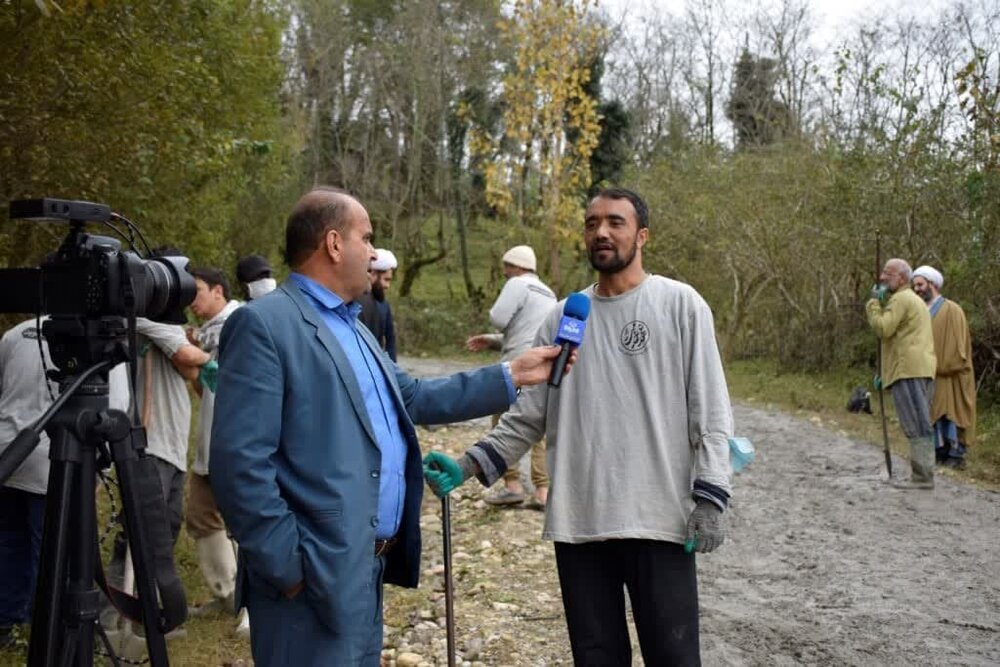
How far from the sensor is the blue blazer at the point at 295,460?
271 cm

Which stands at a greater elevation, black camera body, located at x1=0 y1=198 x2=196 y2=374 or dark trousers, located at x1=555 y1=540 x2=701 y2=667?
black camera body, located at x1=0 y1=198 x2=196 y2=374

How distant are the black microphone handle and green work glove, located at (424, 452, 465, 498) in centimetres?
55

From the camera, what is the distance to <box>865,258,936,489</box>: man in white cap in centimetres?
950

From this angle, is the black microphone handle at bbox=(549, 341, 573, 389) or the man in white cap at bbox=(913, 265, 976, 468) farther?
the man in white cap at bbox=(913, 265, 976, 468)

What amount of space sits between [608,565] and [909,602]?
3.45 metres

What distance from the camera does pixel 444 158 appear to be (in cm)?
3059

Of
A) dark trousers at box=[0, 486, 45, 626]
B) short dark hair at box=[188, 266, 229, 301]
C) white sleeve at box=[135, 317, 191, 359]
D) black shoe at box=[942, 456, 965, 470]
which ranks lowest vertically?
black shoe at box=[942, 456, 965, 470]

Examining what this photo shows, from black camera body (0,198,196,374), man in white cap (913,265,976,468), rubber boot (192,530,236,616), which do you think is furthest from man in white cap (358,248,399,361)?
man in white cap (913,265,976,468)

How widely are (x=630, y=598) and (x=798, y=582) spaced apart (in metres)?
3.52

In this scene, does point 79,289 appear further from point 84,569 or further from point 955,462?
point 955,462

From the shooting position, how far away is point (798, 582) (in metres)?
6.70

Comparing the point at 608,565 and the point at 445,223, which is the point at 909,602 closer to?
the point at 608,565

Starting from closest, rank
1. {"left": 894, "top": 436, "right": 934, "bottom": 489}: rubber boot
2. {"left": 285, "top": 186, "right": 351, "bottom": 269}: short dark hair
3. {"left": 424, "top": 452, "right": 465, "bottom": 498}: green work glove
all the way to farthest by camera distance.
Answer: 1. {"left": 285, "top": 186, "right": 351, "bottom": 269}: short dark hair
2. {"left": 424, "top": 452, "right": 465, "bottom": 498}: green work glove
3. {"left": 894, "top": 436, "right": 934, "bottom": 489}: rubber boot

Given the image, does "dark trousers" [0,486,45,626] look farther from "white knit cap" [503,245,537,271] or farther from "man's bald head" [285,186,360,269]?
"white knit cap" [503,245,537,271]
